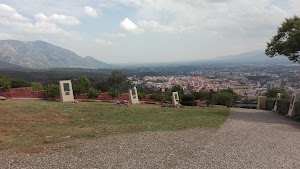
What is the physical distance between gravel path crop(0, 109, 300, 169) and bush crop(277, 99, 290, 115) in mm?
12492

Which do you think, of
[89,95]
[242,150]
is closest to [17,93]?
[89,95]

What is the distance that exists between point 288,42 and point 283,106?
5.75 meters

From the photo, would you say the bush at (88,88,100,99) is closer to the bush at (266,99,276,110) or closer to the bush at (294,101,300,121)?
the bush at (294,101,300,121)

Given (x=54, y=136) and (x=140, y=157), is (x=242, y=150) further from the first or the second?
(x=54, y=136)

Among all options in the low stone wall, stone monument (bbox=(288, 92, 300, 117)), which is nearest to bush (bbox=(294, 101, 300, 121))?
stone monument (bbox=(288, 92, 300, 117))

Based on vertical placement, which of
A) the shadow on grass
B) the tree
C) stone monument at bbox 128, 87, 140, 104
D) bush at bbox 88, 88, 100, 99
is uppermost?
the tree

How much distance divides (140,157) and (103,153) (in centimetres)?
97

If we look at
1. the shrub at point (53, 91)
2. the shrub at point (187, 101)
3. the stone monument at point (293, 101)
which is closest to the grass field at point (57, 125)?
the shrub at point (53, 91)

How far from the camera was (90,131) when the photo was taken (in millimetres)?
10992

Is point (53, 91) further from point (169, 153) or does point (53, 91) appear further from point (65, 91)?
point (169, 153)

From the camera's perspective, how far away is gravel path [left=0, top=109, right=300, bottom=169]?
7.49 meters

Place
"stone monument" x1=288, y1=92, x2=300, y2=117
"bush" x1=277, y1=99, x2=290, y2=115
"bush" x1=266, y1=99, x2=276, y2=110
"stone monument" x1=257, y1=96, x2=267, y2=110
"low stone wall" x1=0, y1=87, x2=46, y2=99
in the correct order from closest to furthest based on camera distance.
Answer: "stone monument" x1=288, y1=92, x2=300, y2=117
"low stone wall" x1=0, y1=87, x2=46, y2=99
"bush" x1=277, y1=99, x2=290, y2=115
"bush" x1=266, y1=99, x2=276, y2=110
"stone monument" x1=257, y1=96, x2=267, y2=110

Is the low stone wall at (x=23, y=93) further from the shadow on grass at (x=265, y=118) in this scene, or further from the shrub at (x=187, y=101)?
the shrub at (x=187, y=101)

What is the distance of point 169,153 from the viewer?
873 centimetres
